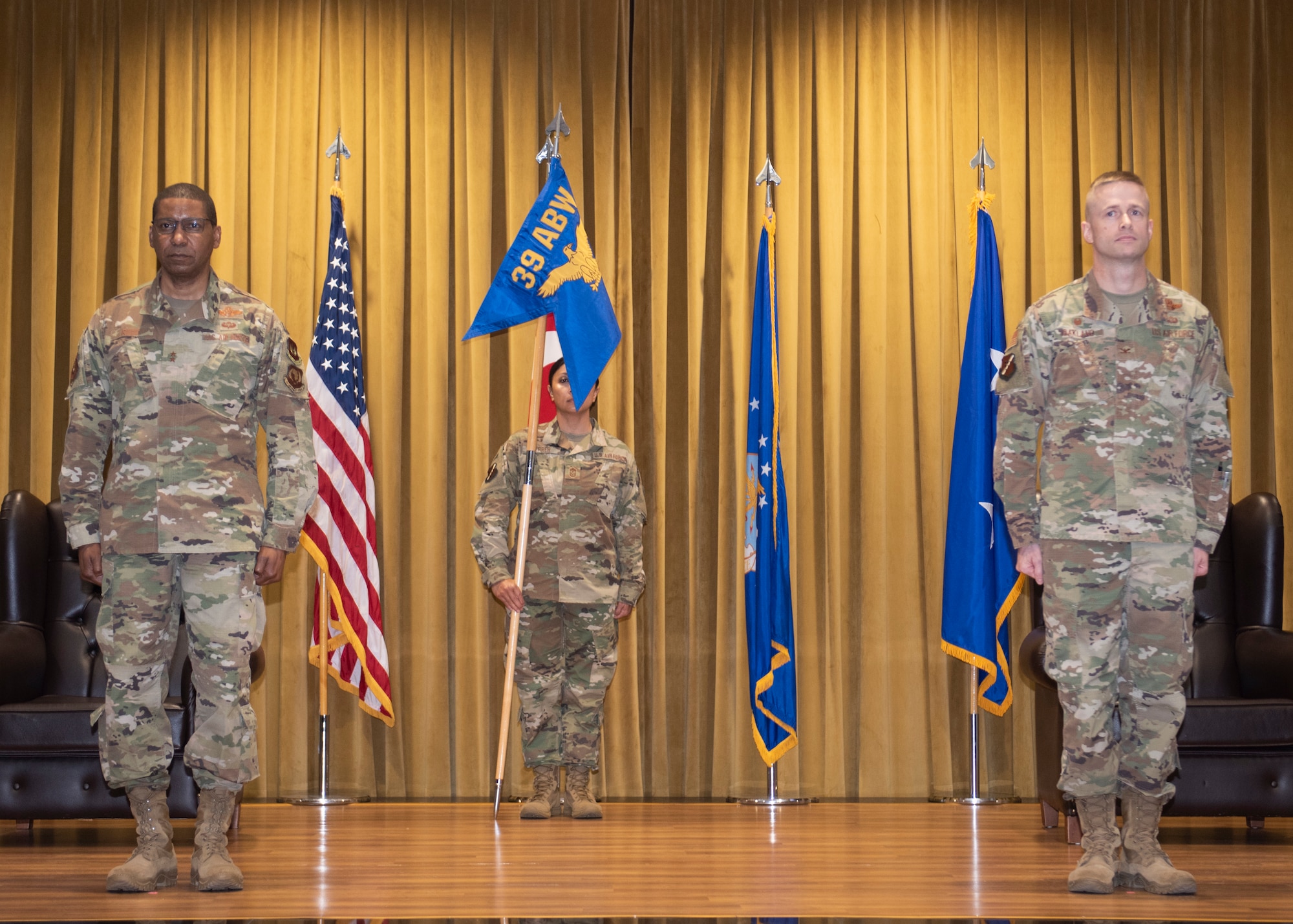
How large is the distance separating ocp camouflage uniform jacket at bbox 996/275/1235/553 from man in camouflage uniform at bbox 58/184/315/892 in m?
1.86

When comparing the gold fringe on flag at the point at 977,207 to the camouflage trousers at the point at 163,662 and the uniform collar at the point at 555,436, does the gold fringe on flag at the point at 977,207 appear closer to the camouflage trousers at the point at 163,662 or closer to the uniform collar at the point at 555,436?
the uniform collar at the point at 555,436

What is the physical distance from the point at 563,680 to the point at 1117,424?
7.99 ft

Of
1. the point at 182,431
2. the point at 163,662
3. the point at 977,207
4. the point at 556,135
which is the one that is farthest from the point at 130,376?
the point at 977,207

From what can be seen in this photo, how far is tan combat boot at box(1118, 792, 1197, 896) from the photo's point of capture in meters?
3.04

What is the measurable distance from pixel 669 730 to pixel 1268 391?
3105 mm

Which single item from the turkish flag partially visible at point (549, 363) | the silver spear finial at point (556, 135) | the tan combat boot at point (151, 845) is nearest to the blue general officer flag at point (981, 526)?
the turkish flag partially visible at point (549, 363)

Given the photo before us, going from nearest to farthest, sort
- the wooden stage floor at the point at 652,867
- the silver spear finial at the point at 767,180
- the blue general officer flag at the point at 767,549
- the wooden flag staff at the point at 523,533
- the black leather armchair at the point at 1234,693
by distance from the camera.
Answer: the wooden stage floor at the point at 652,867 → the black leather armchair at the point at 1234,693 → the wooden flag staff at the point at 523,533 → the blue general officer flag at the point at 767,549 → the silver spear finial at the point at 767,180

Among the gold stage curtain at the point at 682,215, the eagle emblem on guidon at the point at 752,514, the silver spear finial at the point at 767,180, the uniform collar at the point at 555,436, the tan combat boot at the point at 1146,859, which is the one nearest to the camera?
the tan combat boot at the point at 1146,859

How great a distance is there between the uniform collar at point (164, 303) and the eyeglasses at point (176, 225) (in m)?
0.11

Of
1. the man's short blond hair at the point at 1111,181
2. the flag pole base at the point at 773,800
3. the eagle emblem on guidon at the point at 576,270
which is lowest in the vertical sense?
the flag pole base at the point at 773,800

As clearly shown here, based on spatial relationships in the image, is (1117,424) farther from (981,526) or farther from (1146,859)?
(981,526)

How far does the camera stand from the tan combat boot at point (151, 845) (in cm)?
313

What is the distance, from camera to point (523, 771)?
18.5 feet

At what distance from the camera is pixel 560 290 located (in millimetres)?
4906
